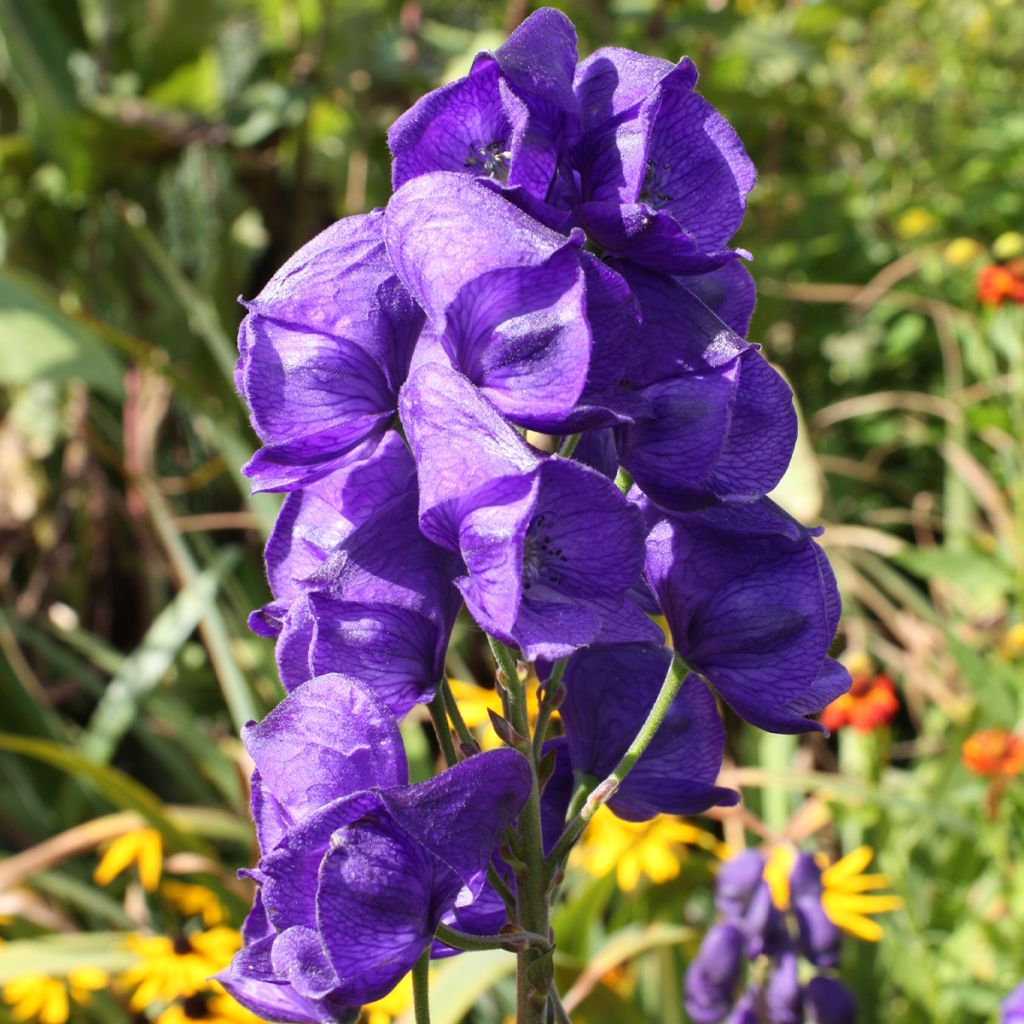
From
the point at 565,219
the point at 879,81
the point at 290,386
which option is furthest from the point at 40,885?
the point at 879,81

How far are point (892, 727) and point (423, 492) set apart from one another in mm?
2552

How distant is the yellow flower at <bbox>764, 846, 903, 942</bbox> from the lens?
4.98 ft

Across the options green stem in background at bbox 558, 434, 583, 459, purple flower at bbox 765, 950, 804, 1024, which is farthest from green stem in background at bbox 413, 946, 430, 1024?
purple flower at bbox 765, 950, 804, 1024

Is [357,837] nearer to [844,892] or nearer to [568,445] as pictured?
[568,445]

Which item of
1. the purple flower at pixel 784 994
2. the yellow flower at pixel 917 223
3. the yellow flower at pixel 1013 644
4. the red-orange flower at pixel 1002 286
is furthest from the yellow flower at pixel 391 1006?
the yellow flower at pixel 917 223

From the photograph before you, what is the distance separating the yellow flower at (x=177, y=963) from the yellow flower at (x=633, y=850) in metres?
0.48

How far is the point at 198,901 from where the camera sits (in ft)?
5.65

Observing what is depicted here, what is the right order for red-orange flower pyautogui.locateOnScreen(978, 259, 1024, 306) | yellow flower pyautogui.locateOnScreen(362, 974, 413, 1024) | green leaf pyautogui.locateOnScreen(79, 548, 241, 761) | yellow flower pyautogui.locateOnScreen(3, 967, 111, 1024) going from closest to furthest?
yellow flower pyautogui.locateOnScreen(362, 974, 413, 1024) < yellow flower pyautogui.locateOnScreen(3, 967, 111, 1024) < green leaf pyautogui.locateOnScreen(79, 548, 241, 761) < red-orange flower pyautogui.locateOnScreen(978, 259, 1024, 306)

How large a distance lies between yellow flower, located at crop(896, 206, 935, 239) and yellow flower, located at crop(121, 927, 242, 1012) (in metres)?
2.97

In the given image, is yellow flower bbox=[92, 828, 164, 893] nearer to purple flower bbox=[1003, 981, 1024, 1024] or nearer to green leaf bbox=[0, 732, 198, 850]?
green leaf bbox=[0, 732, 198, 850]

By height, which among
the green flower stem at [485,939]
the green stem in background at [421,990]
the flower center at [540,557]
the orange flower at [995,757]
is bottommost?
the orange flower at [995,757]

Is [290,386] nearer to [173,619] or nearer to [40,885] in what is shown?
[40,885]

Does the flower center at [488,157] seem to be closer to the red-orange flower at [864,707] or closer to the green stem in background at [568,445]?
the green stem in background at [568,445]

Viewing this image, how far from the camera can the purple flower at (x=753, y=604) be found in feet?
2.07
